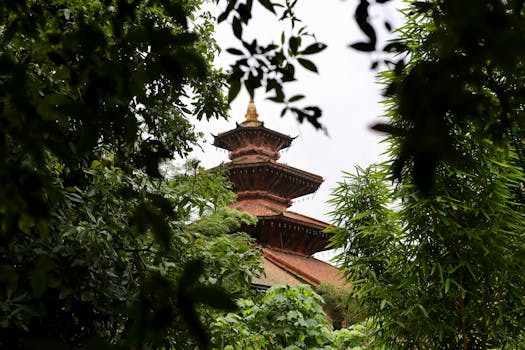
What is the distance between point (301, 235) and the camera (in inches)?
488

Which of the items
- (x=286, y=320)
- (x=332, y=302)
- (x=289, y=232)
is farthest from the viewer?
(x=289, y=232)

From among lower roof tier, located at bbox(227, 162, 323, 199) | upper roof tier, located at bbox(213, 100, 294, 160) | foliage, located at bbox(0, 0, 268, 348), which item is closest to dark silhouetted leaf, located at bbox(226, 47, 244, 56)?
foliage, located at bbox(0, 0, 268, 348)

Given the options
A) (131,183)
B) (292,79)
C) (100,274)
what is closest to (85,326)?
(100,274)

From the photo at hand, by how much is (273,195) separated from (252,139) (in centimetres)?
159

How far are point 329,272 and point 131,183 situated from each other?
9927 mm

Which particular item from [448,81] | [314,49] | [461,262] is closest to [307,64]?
[314,49]

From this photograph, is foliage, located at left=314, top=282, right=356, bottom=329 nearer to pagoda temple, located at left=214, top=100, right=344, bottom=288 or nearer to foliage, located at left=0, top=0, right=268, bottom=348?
pagoda temple, located at left=214, top=100, right=344, bottom=288

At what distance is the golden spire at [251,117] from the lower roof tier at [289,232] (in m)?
2.71

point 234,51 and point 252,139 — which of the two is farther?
point 252,139

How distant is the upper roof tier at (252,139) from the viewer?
1401cm

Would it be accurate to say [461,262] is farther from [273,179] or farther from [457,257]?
[273,179]

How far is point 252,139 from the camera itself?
14.2 m

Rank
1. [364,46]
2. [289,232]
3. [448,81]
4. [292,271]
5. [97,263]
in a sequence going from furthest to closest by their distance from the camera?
[289,232] < [292,271] < [97,263] < [364,46] < [448,81]

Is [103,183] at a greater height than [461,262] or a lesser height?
greater
